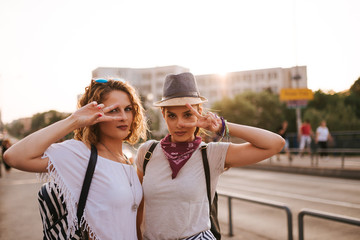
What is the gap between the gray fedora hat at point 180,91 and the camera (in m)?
2.32

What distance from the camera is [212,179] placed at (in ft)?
7.43

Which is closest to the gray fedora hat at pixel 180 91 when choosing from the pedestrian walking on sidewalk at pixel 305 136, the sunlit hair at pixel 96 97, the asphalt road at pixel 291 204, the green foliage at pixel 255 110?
Result: the sunlit hair at pixel 96 97

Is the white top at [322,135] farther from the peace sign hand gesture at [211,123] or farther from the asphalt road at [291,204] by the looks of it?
the peace sign hand gesture at [211,123]

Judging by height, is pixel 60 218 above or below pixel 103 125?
below

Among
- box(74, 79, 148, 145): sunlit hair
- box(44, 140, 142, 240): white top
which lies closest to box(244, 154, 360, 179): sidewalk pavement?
box(74, 79, 148, 145): sunlit hair

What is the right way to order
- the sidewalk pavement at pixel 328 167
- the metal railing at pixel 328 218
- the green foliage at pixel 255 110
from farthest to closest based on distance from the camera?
the green foliage at pixel 255 110
the sidewalk pavement at pixel 328 167
the metal railing at pixel 328 218

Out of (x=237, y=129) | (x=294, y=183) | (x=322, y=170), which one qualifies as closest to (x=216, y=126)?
(x=237, y=129)

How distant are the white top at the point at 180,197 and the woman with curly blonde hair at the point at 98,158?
0.11 meters

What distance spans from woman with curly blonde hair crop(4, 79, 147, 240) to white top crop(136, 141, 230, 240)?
0.37ft

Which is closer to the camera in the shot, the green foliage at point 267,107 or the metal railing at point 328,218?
the metal railing at point 328,218

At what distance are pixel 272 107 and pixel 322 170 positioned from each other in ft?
124

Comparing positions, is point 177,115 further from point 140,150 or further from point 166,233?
point 166,233

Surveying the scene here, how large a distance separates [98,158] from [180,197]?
0.61 metres

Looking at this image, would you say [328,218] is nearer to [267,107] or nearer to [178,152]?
[178,152]
